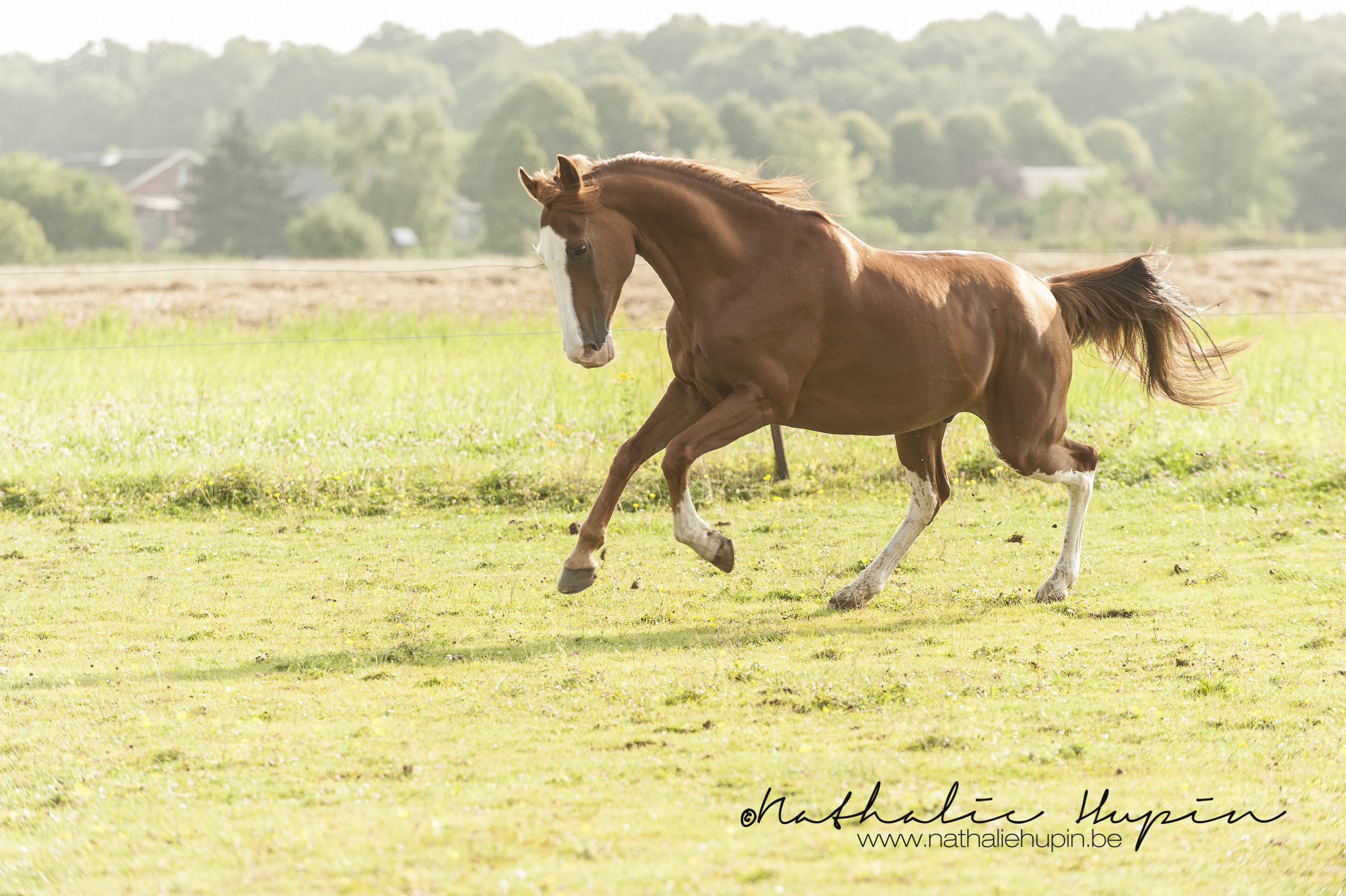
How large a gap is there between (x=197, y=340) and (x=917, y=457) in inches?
405

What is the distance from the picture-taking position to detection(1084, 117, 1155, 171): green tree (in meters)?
112

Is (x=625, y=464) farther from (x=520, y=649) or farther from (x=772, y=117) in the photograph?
(x=772, y=117)

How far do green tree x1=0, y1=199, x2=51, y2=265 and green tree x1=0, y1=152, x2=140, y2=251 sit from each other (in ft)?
13.4

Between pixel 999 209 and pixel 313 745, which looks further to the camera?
pixel 999 209

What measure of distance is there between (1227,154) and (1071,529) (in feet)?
284

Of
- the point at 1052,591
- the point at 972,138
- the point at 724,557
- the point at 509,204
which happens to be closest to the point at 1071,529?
the point at 1052,591

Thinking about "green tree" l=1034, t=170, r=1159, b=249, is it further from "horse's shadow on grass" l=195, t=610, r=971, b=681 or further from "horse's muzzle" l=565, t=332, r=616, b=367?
"horse's muzzle" l=565, t=332, r=616, b=367

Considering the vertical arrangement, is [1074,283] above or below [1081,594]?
above

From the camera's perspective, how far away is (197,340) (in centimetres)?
1398

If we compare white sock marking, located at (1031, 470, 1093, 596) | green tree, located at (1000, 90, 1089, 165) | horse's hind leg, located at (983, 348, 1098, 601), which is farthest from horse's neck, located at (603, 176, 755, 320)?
green tree, located at (1000, 90, 1089, 165)

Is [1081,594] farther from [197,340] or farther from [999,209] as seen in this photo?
[999,209]

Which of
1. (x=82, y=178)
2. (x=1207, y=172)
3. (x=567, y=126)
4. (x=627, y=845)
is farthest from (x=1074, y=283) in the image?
(x=1207, y=172)

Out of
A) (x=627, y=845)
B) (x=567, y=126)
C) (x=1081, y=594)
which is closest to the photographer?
(x=627, y=845)

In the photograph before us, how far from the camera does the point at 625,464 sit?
532cm
